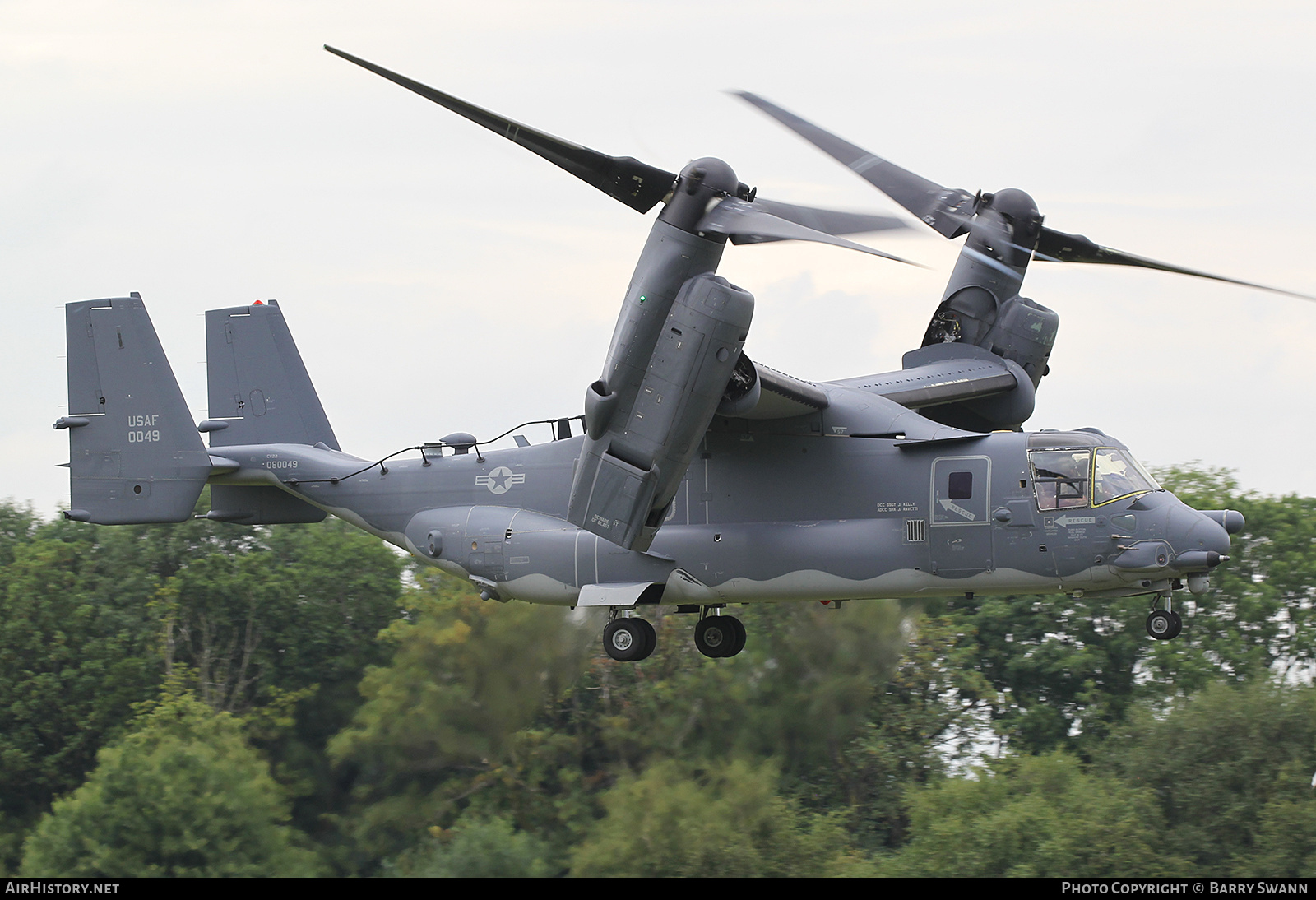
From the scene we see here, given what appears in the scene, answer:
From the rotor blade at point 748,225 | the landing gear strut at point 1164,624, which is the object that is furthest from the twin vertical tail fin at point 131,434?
the landing gear strut at point 1164,624

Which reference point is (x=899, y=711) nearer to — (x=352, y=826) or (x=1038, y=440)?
(x=352, y=826)

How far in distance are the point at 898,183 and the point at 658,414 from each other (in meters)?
7.27

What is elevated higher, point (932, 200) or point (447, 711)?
point (932, 200)

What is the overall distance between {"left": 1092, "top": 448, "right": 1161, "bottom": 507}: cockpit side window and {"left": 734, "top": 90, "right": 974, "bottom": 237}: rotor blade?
512 centimetres

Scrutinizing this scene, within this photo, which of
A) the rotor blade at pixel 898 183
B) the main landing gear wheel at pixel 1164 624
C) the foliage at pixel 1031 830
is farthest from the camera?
the foliage at pixel 1031 830

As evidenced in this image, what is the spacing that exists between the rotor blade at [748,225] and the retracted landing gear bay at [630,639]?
17.8 ft

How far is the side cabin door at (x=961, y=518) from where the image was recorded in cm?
1798

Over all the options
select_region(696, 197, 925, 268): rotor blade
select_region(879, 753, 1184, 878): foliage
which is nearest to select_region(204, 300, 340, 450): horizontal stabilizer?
select_region(696, 197, 925, 268): rotor blade

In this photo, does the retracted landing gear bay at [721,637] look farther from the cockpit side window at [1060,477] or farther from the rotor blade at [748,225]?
the rotor blade at [748,225]

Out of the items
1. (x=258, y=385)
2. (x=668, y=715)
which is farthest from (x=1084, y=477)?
(x=258, y=385)

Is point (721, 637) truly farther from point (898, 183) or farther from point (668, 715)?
point (898, 183)

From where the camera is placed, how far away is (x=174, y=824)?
26297 mm

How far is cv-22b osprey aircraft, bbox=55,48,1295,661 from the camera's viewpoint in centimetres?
1677
